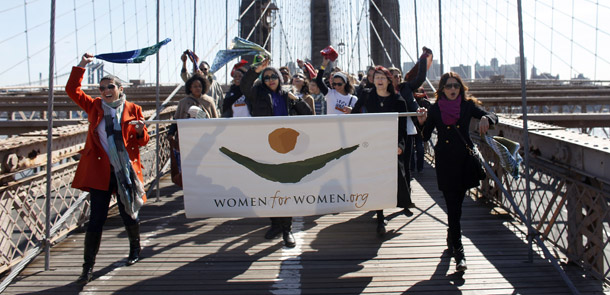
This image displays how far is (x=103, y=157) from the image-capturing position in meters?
3.22

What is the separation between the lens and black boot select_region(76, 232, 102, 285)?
10.4 ft

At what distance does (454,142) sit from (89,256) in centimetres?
226

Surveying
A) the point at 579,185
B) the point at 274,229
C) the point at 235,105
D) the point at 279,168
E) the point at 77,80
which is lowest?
the point at 274,229

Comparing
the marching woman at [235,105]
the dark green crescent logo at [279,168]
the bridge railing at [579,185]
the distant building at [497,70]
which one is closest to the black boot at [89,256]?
the dark green crescent logo at [279,168]

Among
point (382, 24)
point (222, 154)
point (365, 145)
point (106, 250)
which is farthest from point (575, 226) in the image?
point (382, 24)

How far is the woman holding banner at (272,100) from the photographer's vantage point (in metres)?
3.95

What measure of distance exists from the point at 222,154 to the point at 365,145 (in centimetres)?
88

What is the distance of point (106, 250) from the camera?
373 centimetres

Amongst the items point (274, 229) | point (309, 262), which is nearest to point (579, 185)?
point (309, 262)

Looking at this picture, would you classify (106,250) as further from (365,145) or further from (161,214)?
(365,145)

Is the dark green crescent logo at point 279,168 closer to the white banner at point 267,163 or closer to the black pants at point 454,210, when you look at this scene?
the white banner at point 267,163

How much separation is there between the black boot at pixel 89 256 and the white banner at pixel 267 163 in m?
0.56

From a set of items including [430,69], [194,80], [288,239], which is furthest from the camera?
[430,69]

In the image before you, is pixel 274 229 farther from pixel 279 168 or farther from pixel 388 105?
pixel 388 105
